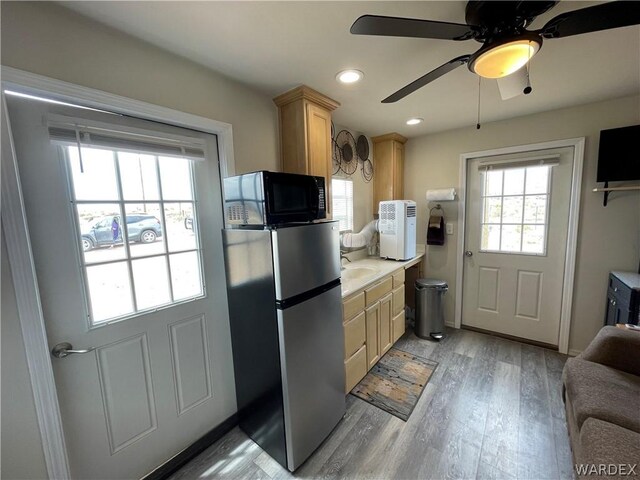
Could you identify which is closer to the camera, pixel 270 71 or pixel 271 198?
pixel 271 198

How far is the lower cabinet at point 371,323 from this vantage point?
192 cm

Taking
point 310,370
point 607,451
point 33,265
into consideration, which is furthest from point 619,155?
point 33,265

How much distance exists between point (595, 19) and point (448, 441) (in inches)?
85.7

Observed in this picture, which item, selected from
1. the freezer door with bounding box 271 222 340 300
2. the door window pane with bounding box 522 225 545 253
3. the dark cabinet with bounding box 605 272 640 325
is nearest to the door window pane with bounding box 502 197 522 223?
the door window pane with bounding box 522 225 545 253

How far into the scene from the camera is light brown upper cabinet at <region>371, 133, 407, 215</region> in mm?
3029

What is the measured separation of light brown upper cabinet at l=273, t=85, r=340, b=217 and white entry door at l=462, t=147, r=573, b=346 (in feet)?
6.09

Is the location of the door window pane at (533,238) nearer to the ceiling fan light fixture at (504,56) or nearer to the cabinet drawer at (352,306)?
the cabinet drawer at (352,306)

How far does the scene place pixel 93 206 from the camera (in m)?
1.19

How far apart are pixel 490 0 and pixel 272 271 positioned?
142cm

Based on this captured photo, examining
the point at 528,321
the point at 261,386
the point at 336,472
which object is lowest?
the point at 336,472

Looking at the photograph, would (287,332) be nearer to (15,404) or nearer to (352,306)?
(352,306)

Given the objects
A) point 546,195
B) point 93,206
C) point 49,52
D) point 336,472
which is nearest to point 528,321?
point 546,195

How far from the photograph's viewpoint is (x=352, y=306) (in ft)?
6.25

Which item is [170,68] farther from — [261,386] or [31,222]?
[261,386]
